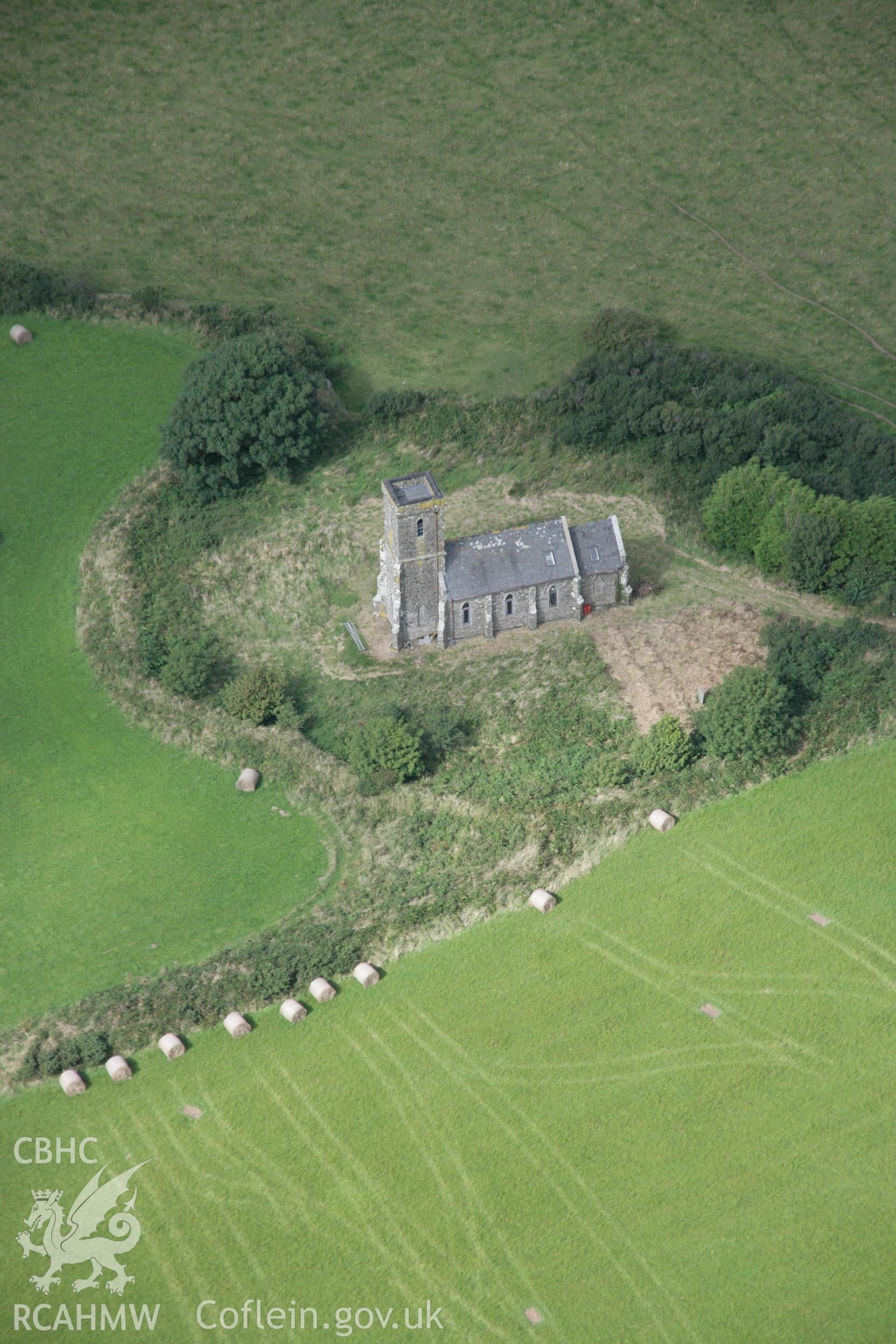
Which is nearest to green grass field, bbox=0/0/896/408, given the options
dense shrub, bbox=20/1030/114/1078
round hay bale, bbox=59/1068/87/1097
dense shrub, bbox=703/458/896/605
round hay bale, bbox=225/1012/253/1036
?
dense shrub, bbox=703/458/896/605

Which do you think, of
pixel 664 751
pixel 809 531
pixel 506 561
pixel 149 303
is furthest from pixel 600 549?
pixel 149 303

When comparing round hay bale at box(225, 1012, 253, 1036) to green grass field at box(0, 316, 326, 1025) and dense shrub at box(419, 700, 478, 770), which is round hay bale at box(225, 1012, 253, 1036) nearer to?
green grass field at box(0, 316, 326, 1025)

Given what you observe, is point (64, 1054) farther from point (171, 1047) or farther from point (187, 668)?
point (187, 668)

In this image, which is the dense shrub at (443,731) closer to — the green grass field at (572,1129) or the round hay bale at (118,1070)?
the green grass field at (572,1129)

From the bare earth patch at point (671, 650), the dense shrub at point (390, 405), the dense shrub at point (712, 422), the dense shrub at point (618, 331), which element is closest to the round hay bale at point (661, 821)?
the bare earth patch at point (671, 650)

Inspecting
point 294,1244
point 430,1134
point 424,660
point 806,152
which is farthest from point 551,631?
point 806,152

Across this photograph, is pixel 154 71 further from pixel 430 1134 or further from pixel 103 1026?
pixel 430 1134
